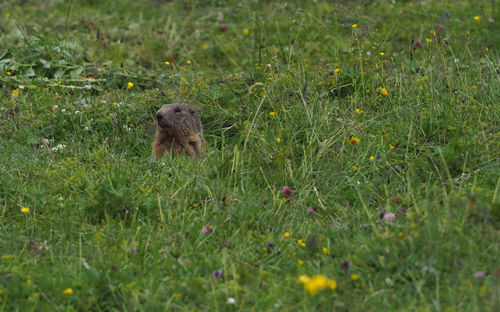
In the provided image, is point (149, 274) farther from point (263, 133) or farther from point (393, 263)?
point (263, 133)

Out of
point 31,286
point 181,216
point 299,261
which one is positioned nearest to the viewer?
point 31,286

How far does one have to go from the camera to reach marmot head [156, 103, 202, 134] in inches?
201

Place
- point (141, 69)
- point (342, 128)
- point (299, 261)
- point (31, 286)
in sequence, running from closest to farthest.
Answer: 1. point (31, 286)
2. point (299, 261)
3. point (342, 128)
4. point (141, 69)

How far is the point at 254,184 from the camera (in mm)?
4402

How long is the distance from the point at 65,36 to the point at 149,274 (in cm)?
467

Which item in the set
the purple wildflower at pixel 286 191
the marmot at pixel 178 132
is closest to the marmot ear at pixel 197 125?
the marmot at pixel 178 132

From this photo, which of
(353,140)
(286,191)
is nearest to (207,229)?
(286,191)

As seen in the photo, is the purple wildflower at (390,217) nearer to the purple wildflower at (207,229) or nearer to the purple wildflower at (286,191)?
the purple wildflower at (286,191)

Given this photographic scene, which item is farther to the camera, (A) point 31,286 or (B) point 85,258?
(B) point 85,258

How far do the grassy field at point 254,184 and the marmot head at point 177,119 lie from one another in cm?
24

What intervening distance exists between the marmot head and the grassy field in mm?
243

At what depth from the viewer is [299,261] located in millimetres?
3420

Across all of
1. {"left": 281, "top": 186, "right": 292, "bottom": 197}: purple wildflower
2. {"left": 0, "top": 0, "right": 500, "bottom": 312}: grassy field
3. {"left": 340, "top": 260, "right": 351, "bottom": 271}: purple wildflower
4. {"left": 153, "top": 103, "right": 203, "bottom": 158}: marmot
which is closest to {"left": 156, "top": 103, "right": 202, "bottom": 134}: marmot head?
{"left": 153, "top": 103, "right": 203, "bottom": 158}: marmot

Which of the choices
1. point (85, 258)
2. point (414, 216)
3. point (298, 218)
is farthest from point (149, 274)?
point (414, 216)
